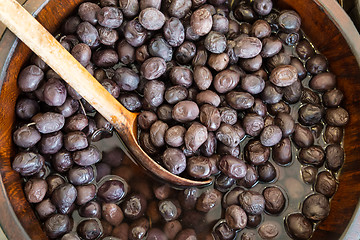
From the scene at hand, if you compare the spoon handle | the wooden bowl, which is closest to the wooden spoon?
the spoon handle

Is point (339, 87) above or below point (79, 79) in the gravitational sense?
above

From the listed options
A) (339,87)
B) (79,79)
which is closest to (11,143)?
(79,79)

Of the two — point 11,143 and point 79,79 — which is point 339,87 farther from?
point 11,143

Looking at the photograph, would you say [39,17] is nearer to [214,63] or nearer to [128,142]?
Answer: [128,142]

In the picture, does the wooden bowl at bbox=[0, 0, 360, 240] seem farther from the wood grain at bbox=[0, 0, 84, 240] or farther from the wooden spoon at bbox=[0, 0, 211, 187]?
the wooden spoon at bbox=[0, 0, 211, 187]

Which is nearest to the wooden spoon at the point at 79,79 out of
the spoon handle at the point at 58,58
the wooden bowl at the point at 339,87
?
the spoon handle at the point at 58,58

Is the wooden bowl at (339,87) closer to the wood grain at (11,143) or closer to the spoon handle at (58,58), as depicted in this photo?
the wood grain at (11,143)
